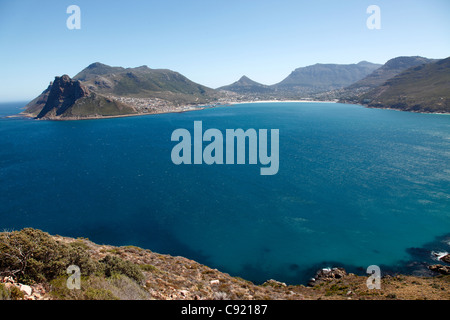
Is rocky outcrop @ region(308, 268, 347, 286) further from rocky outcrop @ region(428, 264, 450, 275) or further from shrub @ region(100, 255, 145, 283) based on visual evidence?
shrub @ region(100, 255, 145, 283)

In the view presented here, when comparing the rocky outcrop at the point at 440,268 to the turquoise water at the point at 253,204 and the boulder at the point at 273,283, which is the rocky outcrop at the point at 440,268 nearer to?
the turquoise water at the point at 253,204

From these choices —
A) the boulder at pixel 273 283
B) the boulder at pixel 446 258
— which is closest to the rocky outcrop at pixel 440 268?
the boulder at pixel 446 258

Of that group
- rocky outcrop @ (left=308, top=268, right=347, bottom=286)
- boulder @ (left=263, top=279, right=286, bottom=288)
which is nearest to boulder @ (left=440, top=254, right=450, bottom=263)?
rocky outcrop @ (left=308, top=268, right=347, bottom=286)

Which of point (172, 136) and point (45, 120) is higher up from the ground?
point (45, 120)
